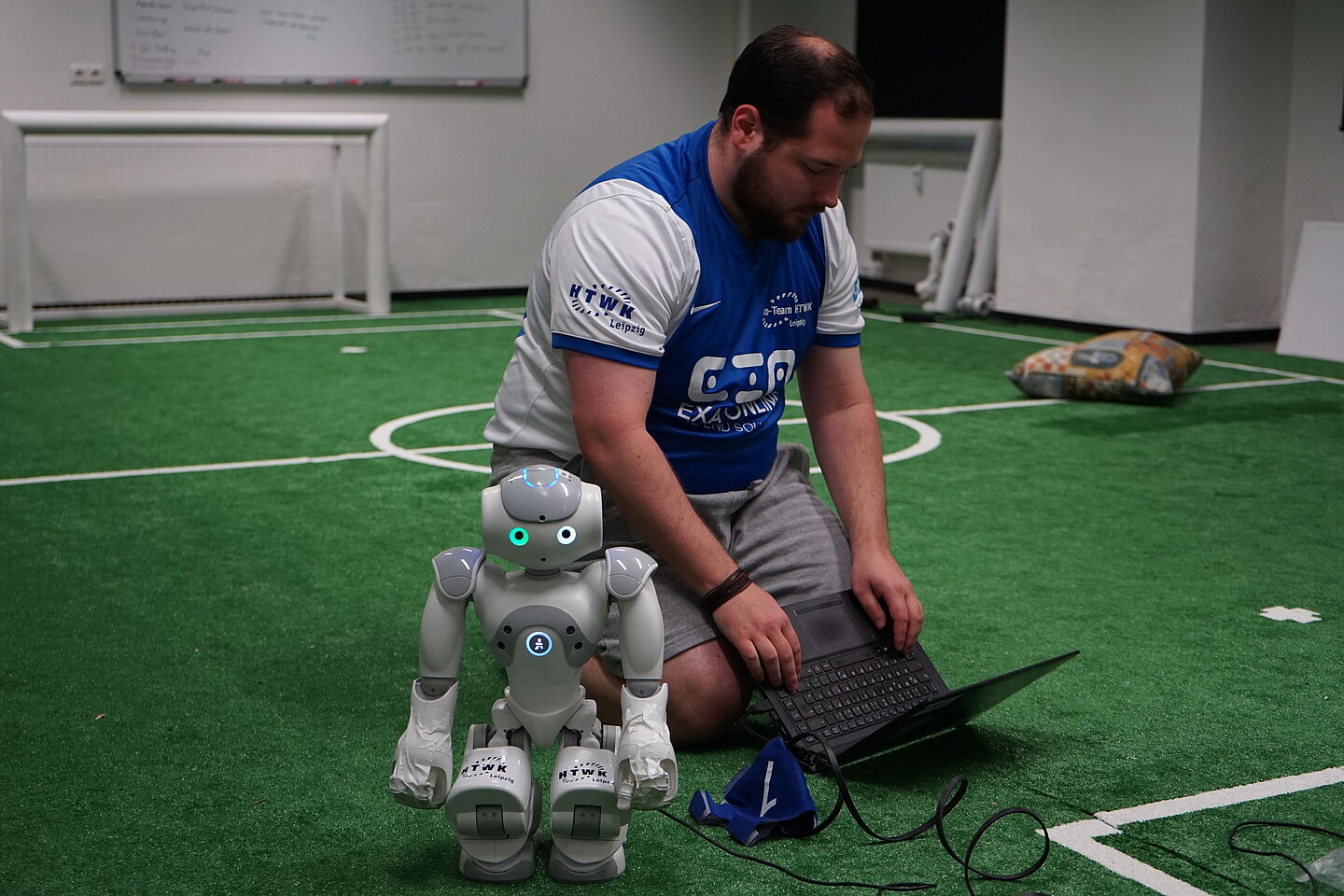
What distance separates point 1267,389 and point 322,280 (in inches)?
231

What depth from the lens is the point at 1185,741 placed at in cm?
234

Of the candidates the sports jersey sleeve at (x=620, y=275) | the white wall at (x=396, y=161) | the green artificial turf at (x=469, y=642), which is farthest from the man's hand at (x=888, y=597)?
the white wall at (x=396, y=161)

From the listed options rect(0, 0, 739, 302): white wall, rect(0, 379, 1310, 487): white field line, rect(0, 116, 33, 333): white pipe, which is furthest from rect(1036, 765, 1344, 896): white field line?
rect(0, 0, 739, 302): white wall

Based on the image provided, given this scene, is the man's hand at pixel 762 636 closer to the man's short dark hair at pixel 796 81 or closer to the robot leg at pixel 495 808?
the robot leg at pixel 495 808

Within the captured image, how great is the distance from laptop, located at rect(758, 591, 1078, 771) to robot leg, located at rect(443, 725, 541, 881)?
19.3 inches

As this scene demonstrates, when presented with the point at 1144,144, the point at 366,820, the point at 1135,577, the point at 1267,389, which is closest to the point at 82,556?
the point at 366,820

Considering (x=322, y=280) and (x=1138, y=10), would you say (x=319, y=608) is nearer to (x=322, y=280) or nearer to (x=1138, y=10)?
(x=1138, y=10)

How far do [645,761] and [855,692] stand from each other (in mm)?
666

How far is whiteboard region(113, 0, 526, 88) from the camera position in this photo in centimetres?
862

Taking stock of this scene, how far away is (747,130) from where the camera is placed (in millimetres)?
2268

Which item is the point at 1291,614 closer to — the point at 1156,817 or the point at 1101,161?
the point at 1156,817

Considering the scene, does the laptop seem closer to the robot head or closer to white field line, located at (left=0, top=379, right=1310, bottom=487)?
the robot head

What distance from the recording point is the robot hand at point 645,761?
173 cm

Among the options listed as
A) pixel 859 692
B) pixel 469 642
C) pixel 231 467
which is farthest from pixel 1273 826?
pixel 231 467
